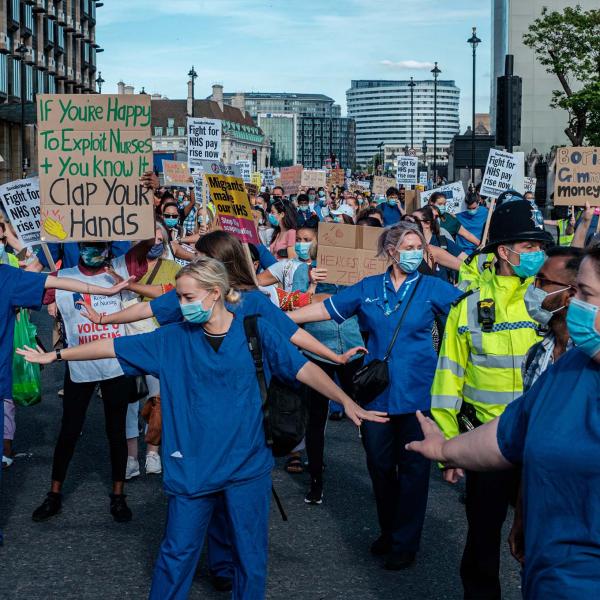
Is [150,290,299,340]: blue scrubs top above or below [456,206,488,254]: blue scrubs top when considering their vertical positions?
below

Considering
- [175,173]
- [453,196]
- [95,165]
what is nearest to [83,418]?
[95,165]

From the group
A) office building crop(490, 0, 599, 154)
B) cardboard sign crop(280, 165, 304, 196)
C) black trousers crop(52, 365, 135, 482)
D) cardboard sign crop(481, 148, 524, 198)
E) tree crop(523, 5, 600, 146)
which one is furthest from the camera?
office building crop(490, 0, 599, 154)

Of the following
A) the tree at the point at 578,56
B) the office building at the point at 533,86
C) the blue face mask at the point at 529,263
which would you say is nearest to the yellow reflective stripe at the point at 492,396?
the blue face mask at the point at 529,263

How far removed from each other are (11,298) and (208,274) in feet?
6.31

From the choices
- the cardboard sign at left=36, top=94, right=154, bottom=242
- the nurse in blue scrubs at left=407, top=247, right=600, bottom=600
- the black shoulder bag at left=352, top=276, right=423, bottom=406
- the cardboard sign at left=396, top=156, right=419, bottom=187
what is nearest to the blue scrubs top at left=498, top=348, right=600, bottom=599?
the nurse in blue scrubs at left=407, top=247, right=600, bottom=600

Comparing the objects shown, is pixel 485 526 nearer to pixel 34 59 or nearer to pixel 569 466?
pixel 569 466

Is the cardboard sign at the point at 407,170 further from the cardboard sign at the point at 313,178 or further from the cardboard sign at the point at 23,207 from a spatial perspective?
the cardboard sign at the point at 23,207

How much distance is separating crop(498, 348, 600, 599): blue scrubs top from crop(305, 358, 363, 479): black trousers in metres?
4.36

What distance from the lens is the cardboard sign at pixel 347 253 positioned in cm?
826

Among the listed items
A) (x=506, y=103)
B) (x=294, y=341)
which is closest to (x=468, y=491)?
(x=294, y=341)

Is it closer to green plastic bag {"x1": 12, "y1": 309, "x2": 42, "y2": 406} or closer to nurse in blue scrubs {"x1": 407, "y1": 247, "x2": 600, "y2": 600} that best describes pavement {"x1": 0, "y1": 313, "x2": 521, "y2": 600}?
green plastic bag {"x1": 12, "y1": 309, "x2": 42, "y2": 406}

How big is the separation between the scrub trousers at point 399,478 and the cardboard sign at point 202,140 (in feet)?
32.6

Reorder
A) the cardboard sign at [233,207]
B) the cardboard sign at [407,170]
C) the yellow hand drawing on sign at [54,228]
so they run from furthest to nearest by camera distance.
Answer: the cardboard sign at [407,170], the cardboard sign at [233,207], the yellow hand drawing on sign at [54,228]

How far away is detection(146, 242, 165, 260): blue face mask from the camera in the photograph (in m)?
7.89
